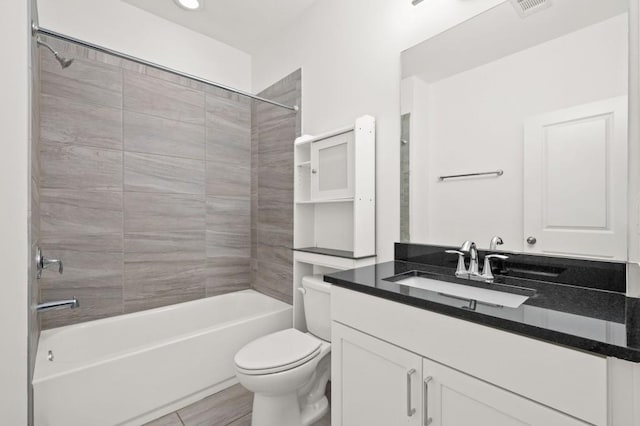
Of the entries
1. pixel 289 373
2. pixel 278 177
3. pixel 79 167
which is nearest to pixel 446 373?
pixel 289 373

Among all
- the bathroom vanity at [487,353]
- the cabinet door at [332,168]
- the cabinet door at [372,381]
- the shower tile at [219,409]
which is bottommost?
the shower tile at [219,409]

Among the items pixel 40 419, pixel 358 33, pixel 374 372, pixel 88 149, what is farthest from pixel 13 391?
pixel 358 33

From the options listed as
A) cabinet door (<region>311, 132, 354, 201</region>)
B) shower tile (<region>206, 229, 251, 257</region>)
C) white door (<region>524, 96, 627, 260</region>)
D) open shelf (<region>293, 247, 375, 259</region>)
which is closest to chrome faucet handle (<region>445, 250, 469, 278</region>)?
white door (<region>524, 96, 627, 260</region>)

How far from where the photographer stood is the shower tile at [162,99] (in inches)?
83.4

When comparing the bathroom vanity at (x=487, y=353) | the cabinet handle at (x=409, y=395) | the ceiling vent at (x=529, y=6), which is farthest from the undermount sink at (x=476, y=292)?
the ceiling vent at (x=529, y=6)

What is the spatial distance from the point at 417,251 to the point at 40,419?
1.89 metres

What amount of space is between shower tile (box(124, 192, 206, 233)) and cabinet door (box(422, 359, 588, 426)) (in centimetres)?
209

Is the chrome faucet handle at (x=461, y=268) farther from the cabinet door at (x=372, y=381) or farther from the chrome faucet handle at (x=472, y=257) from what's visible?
the cabinet door at (x=372, y=381)

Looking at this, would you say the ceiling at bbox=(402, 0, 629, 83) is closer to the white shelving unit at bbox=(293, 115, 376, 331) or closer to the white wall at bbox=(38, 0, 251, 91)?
the white shelving unit at bbox=(293, 115, 376, 331)

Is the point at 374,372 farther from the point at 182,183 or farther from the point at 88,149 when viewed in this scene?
the point at 88,149

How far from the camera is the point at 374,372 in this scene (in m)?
1.04

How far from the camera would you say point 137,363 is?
154 cm

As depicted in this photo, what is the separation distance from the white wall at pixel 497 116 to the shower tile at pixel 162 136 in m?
1.80

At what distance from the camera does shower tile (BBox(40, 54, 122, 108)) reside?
1.81m
